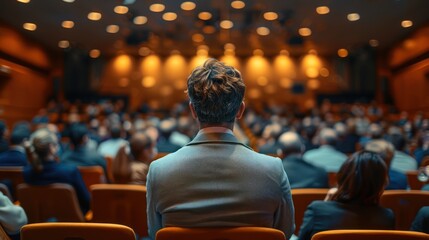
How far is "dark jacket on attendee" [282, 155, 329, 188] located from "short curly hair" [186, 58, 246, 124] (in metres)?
2.04

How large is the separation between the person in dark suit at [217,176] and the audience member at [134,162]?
1.96 meters

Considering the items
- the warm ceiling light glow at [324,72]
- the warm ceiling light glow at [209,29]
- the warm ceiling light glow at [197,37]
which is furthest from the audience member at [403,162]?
the warm ceiling light glow at [324,72]

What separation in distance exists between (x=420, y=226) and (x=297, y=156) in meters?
1.81

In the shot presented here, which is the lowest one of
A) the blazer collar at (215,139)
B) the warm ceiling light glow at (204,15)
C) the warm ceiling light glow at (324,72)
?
the blazer collar at (215,139)

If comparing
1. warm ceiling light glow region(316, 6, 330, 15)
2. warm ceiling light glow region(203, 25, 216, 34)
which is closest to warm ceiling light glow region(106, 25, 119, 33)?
warm ceiling light glow region(203, 25, 216, 34)

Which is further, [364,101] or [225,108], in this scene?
[364,101]

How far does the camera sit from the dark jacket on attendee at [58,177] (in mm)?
3447

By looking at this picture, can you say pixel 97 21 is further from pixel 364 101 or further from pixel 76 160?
pixel 364 101

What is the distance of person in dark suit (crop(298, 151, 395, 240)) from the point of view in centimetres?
228

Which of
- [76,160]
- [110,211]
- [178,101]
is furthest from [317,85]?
[110,211]

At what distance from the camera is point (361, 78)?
18.7 meters

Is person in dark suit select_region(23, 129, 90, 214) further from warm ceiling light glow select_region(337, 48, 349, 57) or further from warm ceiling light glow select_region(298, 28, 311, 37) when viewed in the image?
warm ceiling light glow select_region(337, 48, 349, 57)

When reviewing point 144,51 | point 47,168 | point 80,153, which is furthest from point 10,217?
point 144,51

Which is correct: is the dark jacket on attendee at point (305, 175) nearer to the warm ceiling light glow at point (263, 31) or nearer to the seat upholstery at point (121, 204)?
the seat upholstery at point (121, 204)
